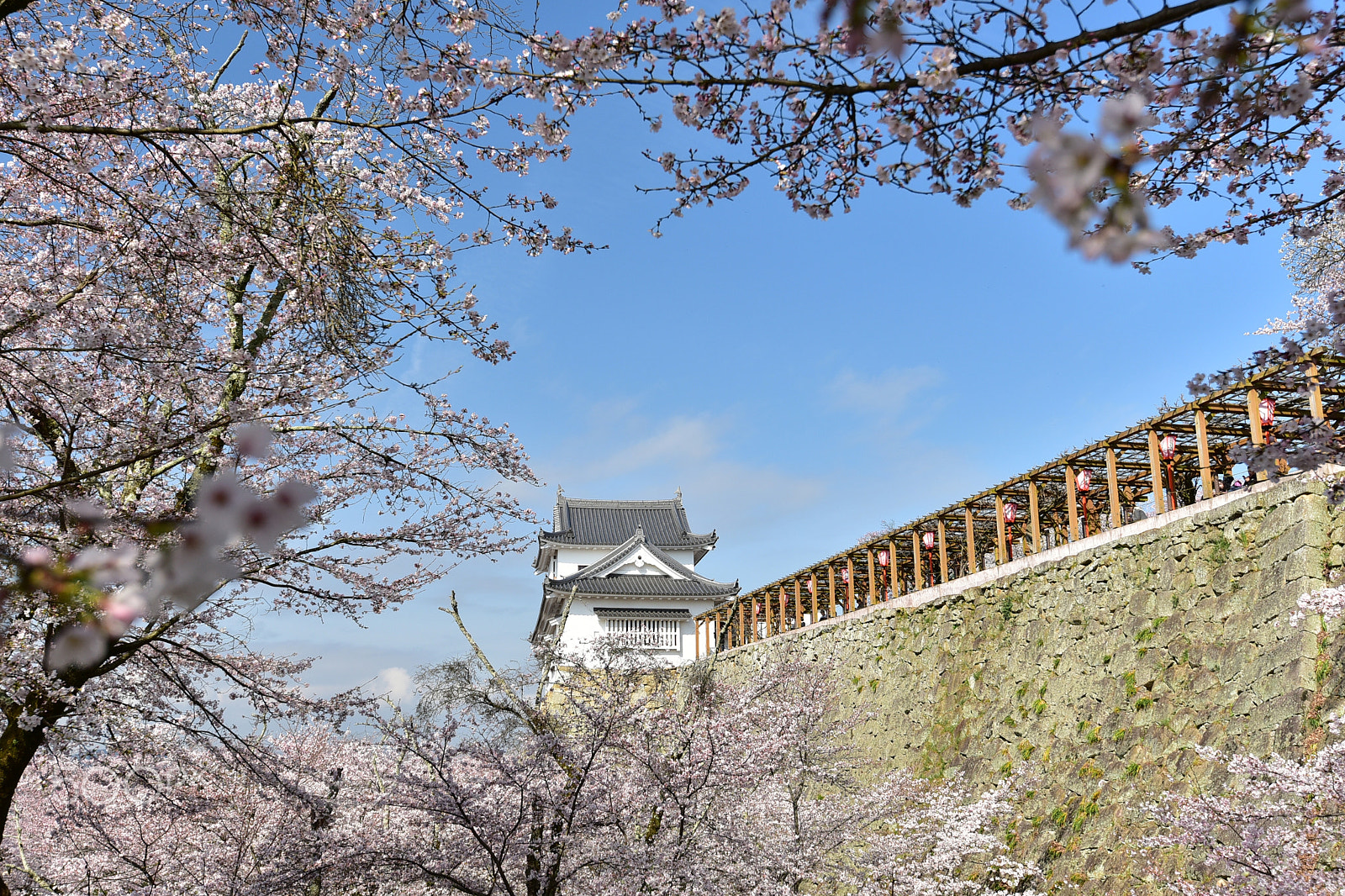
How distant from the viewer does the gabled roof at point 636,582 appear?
26.0 meters

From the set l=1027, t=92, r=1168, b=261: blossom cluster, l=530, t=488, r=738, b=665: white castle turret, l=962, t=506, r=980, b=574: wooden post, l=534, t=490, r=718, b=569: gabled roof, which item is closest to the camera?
l=1027, t=92, r=1168, b=261: blossom cluster

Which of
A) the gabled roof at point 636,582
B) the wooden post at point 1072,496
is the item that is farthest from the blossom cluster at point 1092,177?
the gabled roof at point 636,582

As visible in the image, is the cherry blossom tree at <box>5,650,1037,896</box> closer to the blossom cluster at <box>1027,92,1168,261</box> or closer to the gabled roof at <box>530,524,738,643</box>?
the blossom cluster at <box>1027,92,1168,261</box>

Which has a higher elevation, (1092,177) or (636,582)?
(636,582)

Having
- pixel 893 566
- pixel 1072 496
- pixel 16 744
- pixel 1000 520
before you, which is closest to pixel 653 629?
pixel 893 566

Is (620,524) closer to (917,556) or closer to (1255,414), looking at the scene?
(917,556)

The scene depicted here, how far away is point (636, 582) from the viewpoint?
87.7ft

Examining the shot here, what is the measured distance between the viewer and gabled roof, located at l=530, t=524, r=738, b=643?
2605 cm

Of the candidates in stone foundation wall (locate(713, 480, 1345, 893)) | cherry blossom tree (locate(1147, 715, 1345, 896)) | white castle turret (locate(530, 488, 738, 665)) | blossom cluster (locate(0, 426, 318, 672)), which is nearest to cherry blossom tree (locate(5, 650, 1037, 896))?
stone foundation wall (locate(713, 480, 1345, 893))

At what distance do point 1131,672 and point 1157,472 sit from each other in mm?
2063

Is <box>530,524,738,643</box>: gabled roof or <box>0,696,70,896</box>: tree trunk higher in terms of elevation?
<box>530,524,738,643</box>: gabled roof

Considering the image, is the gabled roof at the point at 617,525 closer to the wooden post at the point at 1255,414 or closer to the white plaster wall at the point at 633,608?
the white plaster wall at the point at 633,608

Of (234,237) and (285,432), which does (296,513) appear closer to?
(234,237)

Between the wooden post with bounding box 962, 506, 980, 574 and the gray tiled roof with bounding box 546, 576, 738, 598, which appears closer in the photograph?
the wooden post with bounding box 962, 506, 980, 574
